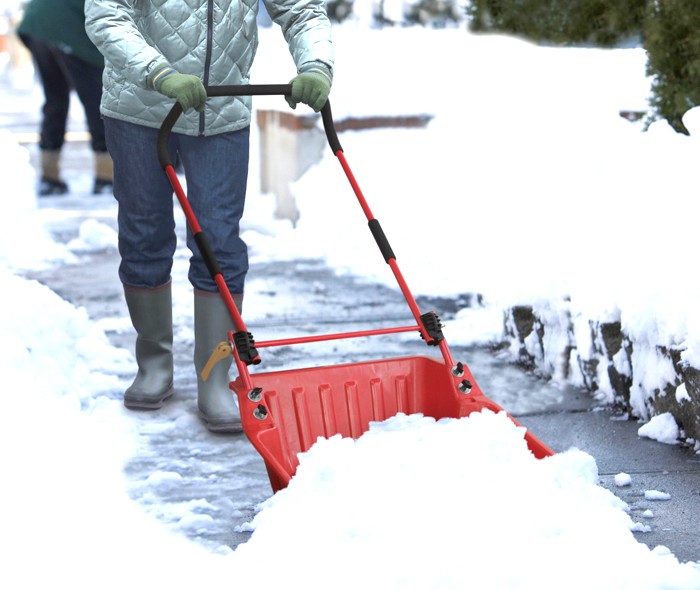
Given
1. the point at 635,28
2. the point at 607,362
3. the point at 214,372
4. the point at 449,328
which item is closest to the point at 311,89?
the point at 214,372

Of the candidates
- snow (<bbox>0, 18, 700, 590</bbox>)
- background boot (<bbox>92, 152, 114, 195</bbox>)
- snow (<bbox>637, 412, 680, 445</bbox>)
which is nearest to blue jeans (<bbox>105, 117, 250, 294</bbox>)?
snow (<bbox>0, 18, 700, 590</bbox>)

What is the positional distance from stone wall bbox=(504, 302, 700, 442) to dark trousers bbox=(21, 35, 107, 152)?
14.6ft

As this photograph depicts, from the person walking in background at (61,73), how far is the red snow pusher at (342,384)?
478 centimetres

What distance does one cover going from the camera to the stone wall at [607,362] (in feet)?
12.1

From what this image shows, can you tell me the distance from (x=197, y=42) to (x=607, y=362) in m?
1.75

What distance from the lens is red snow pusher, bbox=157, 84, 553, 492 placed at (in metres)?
3.21

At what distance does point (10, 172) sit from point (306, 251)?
128 inches

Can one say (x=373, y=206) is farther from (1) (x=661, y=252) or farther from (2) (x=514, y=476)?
(2) (x=514, y=476)

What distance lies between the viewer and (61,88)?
9344 mm

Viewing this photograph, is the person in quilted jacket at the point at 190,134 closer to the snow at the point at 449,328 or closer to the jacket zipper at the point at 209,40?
the jacket zipper at the point at 209,40

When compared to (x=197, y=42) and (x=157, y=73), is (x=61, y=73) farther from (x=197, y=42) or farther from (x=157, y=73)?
(x=157, y=73)

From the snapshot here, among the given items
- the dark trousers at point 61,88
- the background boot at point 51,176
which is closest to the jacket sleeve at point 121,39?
the dark trousers at point 61,88

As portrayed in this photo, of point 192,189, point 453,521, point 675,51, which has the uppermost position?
point 675,51

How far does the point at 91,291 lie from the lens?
5.90 m
